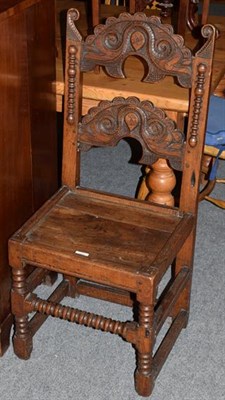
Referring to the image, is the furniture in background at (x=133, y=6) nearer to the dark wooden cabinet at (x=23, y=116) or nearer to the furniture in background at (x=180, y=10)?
the furniture in background at (x=180, y=10)

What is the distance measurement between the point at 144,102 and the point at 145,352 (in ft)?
2.07

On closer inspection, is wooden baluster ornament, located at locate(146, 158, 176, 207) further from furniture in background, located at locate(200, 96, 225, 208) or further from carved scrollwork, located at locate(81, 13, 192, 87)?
carved scrollwork, located at locate(81, 13, 192, 87)

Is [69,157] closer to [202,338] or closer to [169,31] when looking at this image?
[169,31]

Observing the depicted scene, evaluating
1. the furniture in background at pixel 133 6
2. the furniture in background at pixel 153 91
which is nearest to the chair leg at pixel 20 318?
the furniture in background at pixel 153 91

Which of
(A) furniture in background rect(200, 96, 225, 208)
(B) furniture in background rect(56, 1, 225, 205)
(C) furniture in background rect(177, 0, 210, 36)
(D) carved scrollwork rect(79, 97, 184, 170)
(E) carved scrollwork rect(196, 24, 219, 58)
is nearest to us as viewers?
(E) carved scrollwork rect(196, 24, 219, 58)

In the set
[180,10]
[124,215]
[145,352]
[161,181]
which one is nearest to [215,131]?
[161,181]

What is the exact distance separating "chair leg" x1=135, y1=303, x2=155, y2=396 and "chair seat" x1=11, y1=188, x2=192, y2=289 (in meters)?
0.12

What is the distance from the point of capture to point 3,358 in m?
1.96

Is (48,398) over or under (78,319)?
under

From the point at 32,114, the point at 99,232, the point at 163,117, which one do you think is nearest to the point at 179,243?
the point at 99,232

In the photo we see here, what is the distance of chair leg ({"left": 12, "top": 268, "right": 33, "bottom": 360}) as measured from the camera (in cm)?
179

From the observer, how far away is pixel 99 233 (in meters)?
1.80

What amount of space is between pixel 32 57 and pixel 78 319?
2.23 ft

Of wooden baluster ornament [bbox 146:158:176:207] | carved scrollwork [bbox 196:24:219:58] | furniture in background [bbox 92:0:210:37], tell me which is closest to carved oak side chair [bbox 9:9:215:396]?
carved scrollwork [bbox 196:24:219:58]
